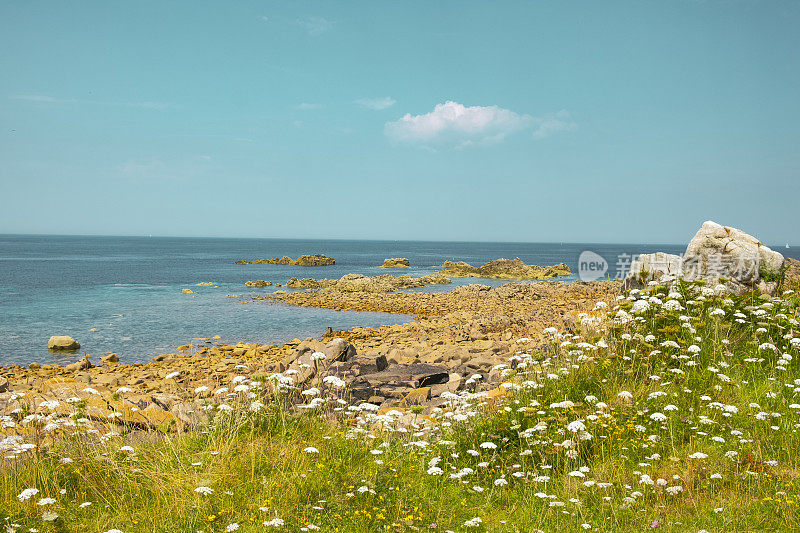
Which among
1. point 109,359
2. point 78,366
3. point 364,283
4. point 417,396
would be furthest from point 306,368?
point 364,283

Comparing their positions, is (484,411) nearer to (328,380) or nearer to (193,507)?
(328,380)

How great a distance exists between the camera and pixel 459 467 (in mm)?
5668

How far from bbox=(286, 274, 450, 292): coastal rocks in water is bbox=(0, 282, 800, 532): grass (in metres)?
38.1

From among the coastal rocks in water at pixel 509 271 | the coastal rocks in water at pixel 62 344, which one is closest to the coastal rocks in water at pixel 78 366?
the coastal rocks in water at pixel 62 344

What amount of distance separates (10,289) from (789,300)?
181 feet

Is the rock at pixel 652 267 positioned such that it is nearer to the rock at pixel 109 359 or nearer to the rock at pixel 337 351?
the rock at pixel 337 351

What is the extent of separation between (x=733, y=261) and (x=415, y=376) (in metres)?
9.08

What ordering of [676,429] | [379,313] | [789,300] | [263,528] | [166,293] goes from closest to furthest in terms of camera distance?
[263,528]
[676,429]
[789,300]
[379,313]
[166,293]

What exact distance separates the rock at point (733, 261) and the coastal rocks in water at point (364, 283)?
3357 cm

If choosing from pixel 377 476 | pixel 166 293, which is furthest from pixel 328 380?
pixel 166 293

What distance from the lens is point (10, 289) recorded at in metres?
42.8

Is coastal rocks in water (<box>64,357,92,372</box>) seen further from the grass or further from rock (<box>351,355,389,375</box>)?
the grass

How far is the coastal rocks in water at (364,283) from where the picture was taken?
45.4 m

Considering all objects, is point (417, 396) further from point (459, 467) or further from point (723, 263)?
point (723, 263)
